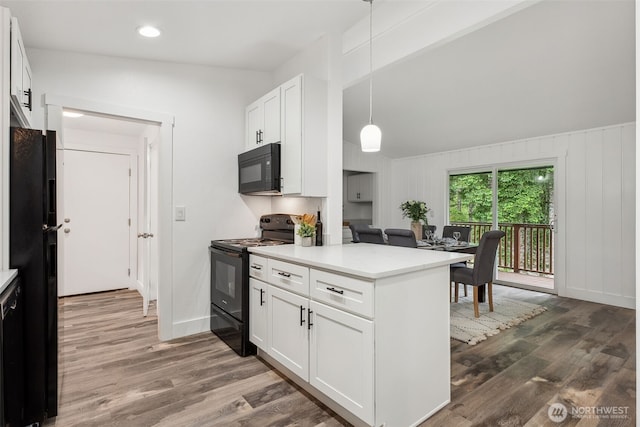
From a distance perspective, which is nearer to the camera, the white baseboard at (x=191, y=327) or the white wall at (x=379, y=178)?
the white baseboard at (x=191, y=327)

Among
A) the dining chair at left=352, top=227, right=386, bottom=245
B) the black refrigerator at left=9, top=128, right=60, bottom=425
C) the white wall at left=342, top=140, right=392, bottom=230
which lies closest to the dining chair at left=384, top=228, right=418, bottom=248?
the dining chair at left=352, top=227, right=386, bottom=245

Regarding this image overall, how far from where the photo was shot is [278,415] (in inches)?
76.9

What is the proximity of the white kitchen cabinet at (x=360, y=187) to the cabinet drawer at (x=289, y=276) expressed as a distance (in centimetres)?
480

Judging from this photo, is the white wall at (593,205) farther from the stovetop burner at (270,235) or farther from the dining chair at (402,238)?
the stovetop burner at (270,235)

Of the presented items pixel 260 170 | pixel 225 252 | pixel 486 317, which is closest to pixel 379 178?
pixel 486 317

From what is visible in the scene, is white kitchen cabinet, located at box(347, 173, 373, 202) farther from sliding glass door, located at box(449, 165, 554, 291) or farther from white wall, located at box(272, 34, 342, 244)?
white wall, located at box(272, 34, 342, 244)

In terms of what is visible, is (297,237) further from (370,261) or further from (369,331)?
(369,331)

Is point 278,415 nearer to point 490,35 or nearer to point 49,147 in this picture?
point 49,147

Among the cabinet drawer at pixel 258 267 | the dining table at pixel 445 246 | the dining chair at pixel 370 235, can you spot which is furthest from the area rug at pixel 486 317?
the cabinet drawer at pixel 258 267

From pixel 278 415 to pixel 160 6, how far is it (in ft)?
8.64

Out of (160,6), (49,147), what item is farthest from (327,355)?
(160,6)

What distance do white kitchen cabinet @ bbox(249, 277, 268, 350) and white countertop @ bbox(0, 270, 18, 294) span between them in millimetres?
1377

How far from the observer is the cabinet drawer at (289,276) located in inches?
82.2

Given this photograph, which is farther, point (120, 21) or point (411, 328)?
point (120, 21)
